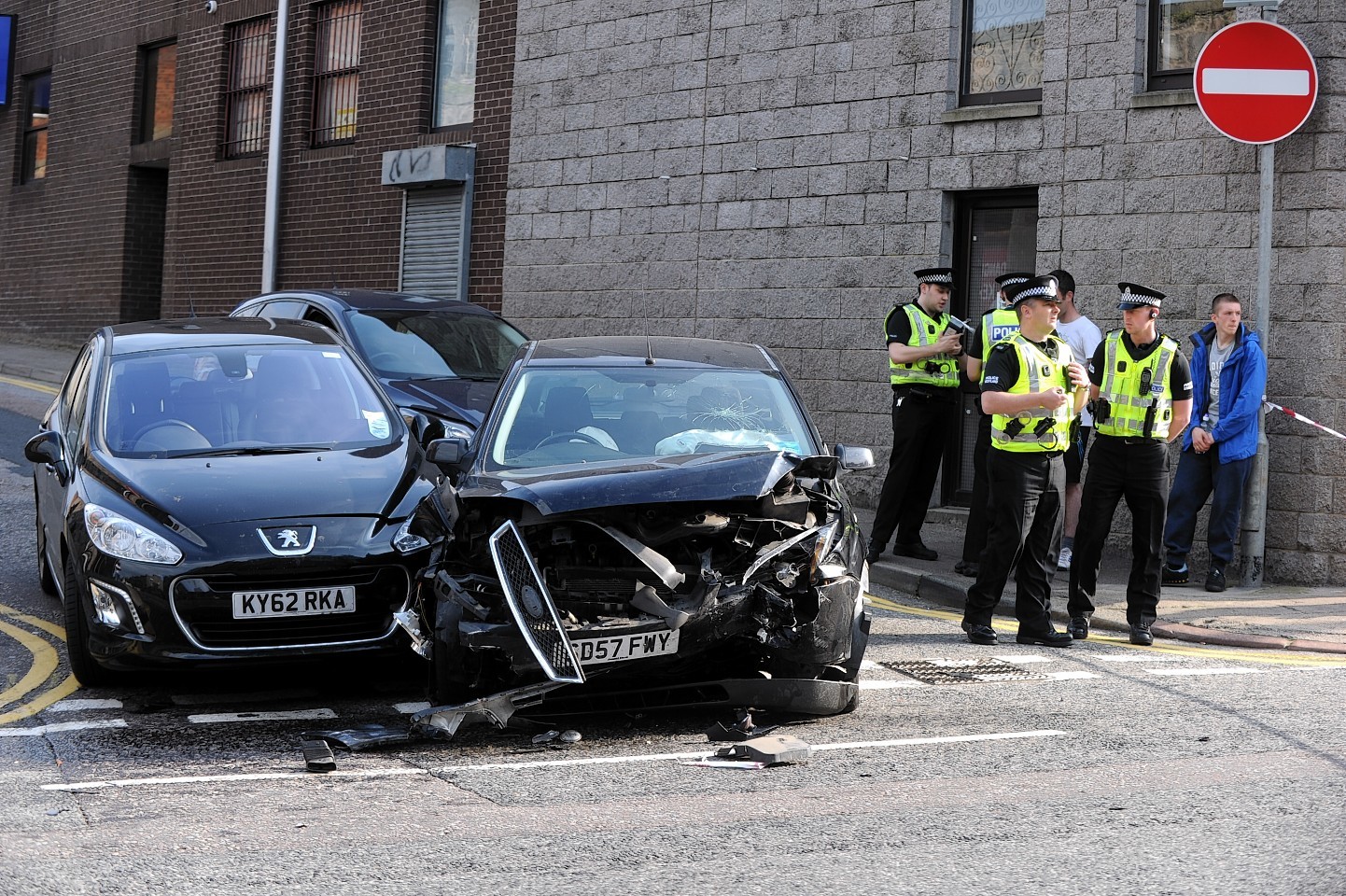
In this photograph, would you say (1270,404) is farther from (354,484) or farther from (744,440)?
(354,484)

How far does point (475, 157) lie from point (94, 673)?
11975 millimetres

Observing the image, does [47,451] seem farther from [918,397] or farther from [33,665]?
[918,397]

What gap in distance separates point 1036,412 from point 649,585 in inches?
136

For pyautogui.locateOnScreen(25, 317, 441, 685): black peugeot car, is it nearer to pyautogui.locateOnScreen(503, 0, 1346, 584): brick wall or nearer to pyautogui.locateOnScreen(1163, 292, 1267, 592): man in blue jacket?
pyautogui.locateOnScreen(1163, 292, 1267, 592): man in blue jacket

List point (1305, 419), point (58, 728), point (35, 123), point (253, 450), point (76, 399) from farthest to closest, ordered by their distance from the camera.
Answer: point (35, 123)
point (1305, 419)
point (76, 399)
point (253, 450)
point (58, 728)

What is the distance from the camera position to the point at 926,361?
11.1 metres

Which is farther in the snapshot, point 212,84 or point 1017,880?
point 212,84

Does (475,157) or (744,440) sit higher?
(475,157)

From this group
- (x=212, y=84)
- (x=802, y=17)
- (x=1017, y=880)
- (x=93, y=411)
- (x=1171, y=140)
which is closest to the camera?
(x=1017, y=880)

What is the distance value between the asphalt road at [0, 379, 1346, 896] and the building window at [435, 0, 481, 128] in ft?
40.0

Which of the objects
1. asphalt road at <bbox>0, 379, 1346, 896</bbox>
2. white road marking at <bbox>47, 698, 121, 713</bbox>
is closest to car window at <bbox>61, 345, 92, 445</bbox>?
asphalt road at <bbox>0, 379, 1346, 896</bbox>

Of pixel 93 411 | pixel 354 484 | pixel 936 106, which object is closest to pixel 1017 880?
pixel 354 484

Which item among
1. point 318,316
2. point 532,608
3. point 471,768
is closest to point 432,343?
point 318,316

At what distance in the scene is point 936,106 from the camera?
44.6 feet
